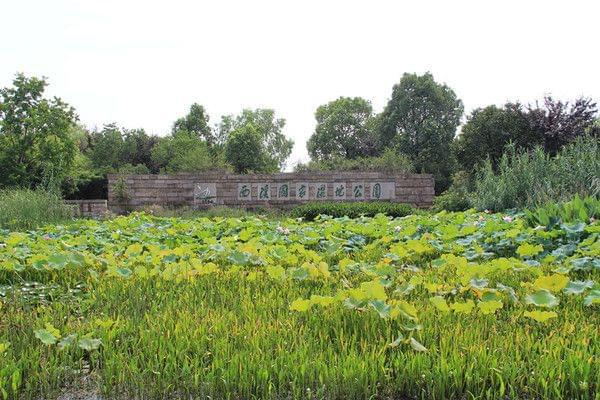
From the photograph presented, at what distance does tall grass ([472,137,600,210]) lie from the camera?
809cm

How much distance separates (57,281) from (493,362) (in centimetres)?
269

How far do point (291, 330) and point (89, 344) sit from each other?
761mm

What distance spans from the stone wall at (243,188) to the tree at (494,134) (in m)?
3.57

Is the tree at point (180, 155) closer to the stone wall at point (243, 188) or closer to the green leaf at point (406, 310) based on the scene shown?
the stone wall at point (243, 188)

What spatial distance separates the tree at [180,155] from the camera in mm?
24906

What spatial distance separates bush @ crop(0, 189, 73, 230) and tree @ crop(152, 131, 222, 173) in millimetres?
13558

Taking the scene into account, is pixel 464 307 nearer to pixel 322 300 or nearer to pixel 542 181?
pixel 322 300

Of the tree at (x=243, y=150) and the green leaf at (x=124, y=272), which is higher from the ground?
the tree at (x=243, y=150)

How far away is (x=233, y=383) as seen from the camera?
1.80 metres

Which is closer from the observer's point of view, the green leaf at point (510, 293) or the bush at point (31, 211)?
the green leaf at point (510, 293)

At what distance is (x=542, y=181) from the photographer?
884 centimetres

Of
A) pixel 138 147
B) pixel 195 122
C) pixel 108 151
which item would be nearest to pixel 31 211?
pixel 108 151

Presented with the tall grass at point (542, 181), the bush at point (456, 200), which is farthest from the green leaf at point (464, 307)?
the bush at point (456, 200)

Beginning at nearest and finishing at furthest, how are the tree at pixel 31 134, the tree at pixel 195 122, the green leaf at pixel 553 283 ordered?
the green leaf at pixel 553 283 → the tree at pixel 31 134 → the tree at pixel 195 122
